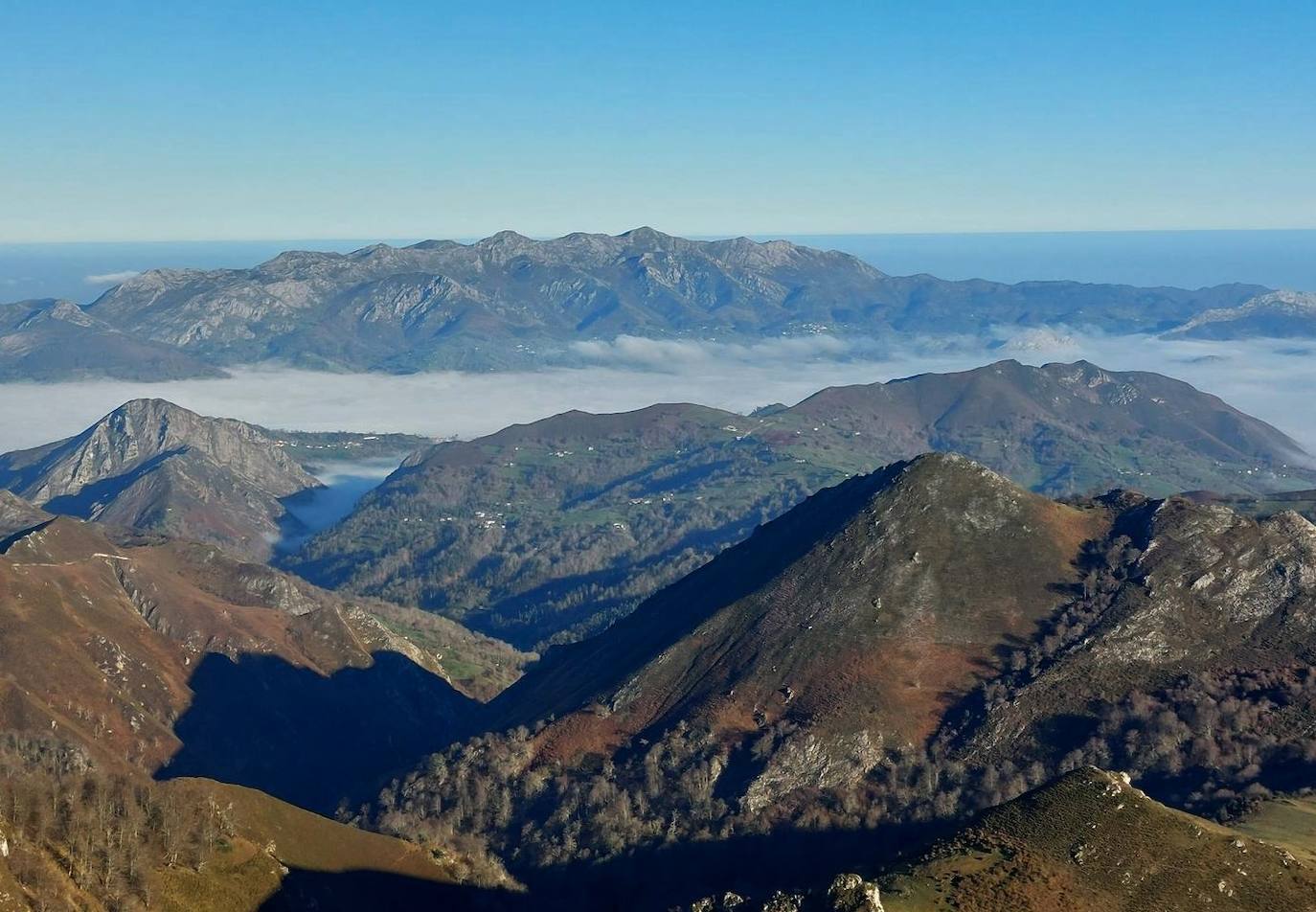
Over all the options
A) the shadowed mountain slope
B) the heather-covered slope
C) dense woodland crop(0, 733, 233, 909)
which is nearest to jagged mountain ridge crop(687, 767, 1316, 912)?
the shadowed mountain slope

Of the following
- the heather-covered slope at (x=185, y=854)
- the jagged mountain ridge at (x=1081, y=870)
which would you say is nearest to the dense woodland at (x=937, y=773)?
the heather-covered slope at (x=185, y=854)

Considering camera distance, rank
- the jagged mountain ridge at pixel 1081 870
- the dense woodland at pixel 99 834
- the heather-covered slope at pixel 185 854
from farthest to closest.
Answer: the heather-covered slope at pixel 185 854, the dense woodland at pixel 99 834, the jagged mountain ridge at pixel 1081 870

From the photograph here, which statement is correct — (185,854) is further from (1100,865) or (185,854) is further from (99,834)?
(1100,865)

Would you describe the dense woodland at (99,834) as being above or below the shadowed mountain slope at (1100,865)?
below

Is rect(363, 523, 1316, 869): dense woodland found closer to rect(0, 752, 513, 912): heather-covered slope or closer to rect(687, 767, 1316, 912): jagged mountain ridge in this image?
rect(0, 752, 513, 912): heather-covered slope

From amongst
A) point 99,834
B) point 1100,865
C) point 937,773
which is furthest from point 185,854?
point 937,773

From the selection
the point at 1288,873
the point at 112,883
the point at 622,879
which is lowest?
the point at 622,879

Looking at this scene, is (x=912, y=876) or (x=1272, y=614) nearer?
(x=912, y=876)

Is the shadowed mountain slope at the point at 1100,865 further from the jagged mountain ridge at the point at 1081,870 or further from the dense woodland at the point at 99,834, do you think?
the dense woodland at the point at 99,834

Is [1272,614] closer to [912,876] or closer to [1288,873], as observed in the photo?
[1288,873]

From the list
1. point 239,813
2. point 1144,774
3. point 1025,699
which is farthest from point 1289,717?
point 239,813

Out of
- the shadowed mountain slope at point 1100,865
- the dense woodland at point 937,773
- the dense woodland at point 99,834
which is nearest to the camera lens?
the shadowed mountain slope at point 1100,865
